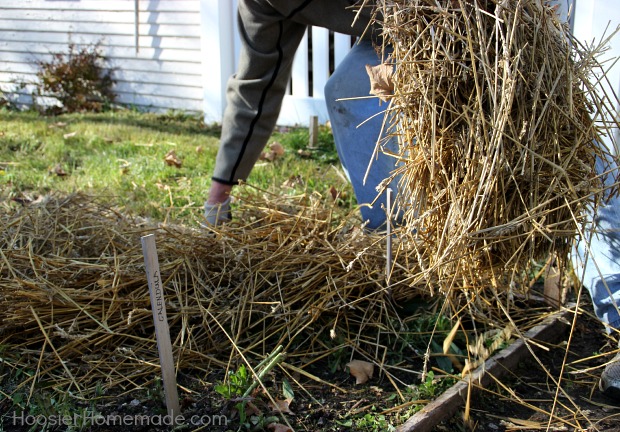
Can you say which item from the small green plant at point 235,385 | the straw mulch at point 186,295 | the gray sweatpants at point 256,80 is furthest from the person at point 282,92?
the small green plant at point 235,385

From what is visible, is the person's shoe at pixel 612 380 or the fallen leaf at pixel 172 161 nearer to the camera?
the person's shoe at pixel 612 380

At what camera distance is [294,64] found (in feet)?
20.3

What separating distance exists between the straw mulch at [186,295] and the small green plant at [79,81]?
4.99 metres

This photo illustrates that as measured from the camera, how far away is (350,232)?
282cm

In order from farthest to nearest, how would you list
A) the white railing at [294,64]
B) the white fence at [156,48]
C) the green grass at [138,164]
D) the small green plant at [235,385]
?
1. the white fence at [156,48]
2. the white railing at [294,64]
3. the green grass at [138,164]
4. the small green plant at [235,385]

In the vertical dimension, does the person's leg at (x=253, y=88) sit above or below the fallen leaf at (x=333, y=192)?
above

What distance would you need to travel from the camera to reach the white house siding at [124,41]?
7062 millimetres

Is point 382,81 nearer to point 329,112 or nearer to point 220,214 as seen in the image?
point 329,112

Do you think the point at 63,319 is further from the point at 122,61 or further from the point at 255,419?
the point at 122,61

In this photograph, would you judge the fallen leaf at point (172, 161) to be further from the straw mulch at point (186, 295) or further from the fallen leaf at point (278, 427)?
the fallen leaf at point (278, 427)

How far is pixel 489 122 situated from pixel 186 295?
1164 mm

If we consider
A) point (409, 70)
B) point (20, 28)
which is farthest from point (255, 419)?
point (20, 28)

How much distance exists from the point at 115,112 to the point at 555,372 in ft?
19.4

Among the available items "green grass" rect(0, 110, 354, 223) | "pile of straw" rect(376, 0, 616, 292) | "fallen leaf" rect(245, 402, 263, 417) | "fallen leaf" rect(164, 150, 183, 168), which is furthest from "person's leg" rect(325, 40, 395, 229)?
"fallen leaf" rect(164, 150, 183, 168)
